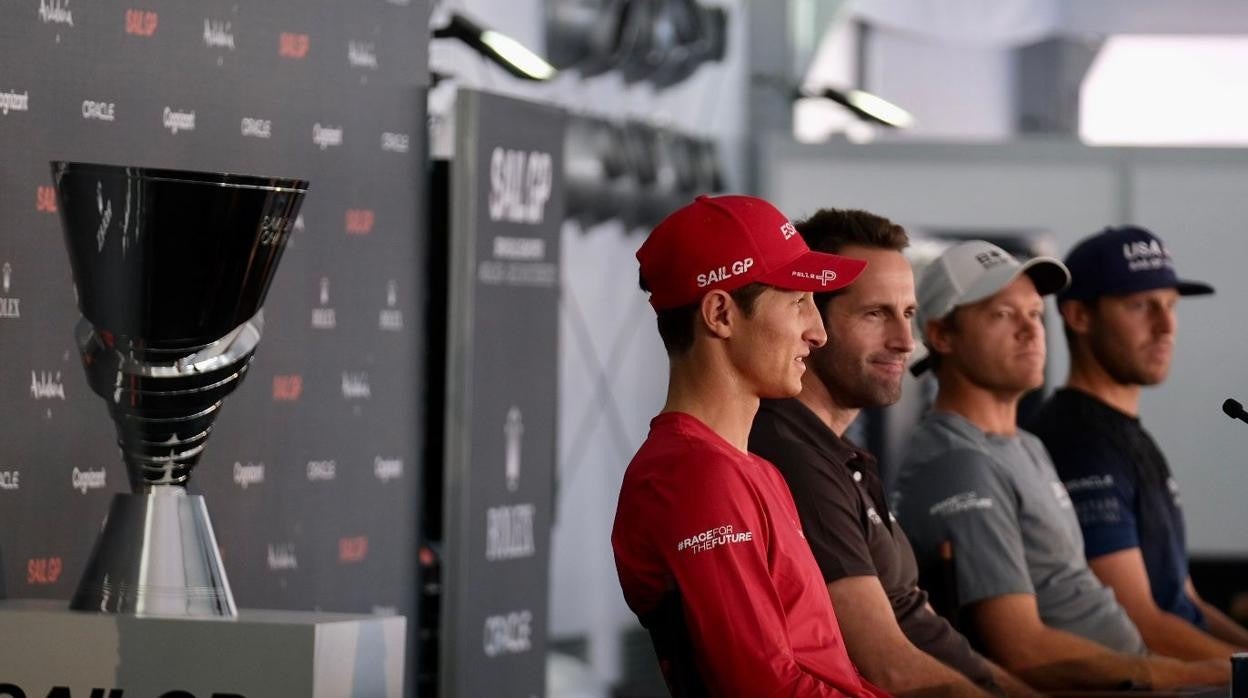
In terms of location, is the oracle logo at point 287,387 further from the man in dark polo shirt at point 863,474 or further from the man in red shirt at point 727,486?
the man in red shirt at point 727,486

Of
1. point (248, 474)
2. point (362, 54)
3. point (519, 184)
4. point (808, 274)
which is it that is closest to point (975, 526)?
point (808, 274)

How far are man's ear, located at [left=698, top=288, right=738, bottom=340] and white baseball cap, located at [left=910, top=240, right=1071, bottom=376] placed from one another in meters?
1.05

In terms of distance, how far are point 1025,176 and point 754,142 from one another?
1.18m

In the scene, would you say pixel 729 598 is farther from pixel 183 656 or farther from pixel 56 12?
pixel 56 12

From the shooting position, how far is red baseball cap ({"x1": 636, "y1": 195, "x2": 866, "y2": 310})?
2.21 metres

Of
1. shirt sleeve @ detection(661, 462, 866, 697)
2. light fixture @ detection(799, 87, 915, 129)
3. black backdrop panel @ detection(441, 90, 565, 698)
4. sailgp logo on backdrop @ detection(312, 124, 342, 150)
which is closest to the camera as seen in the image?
shirt sleeve @ detection(661, 462, 866, 697)

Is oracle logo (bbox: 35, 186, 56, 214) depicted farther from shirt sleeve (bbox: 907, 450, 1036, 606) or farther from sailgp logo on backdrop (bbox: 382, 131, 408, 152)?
shirt sleeve (bbox: 907, 450, 1036, 606)

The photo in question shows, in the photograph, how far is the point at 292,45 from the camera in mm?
3461

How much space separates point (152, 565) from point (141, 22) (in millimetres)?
1110

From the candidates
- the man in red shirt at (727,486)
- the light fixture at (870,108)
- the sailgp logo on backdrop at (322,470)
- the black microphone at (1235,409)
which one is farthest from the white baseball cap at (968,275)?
the light fixture at (870,108)

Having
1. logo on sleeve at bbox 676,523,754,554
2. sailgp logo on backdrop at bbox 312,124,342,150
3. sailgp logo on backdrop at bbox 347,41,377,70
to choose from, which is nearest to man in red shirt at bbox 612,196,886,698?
logo on sleeve at bbox 676,523,754,554

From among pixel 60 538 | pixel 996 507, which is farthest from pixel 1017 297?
pixel 60 538

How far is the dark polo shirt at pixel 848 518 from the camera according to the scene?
2.45 meters

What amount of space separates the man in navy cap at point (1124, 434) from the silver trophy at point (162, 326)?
1.66 m
